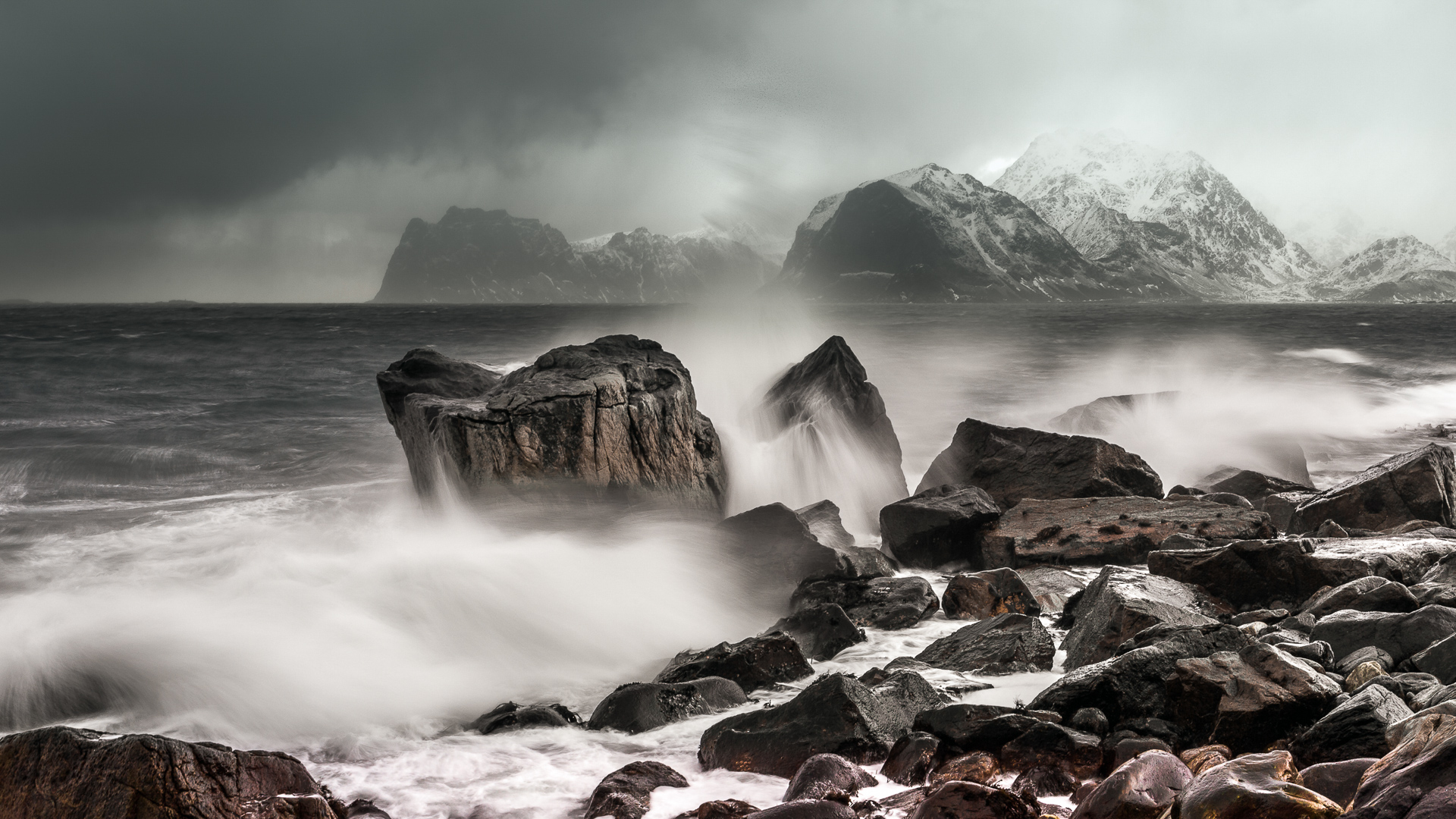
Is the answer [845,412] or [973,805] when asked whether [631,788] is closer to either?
[973,805]

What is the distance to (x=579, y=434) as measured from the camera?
35.0 ft

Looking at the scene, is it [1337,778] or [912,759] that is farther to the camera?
[912,759]

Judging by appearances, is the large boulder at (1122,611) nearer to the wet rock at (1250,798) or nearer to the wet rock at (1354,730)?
the wet rock at (1354,730)

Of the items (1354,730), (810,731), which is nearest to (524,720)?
(810,731)

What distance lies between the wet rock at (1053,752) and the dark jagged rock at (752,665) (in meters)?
2.48

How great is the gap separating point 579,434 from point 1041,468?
648 centimetres

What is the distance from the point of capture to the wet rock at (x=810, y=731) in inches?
193

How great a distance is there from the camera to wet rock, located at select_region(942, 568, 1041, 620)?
8.27 meters

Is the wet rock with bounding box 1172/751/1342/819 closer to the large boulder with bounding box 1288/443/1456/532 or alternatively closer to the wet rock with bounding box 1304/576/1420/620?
the wet rock with bounding box 1304/576/1420/620

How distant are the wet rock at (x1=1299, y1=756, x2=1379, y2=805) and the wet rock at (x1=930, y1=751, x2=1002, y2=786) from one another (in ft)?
4.43

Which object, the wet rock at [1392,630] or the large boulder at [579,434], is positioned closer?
the wet rock at [1392,630]

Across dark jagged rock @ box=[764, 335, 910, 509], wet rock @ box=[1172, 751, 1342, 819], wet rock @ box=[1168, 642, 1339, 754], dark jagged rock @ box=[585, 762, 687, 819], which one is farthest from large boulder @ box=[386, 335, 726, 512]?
wet rock @ box=[1172, 751, 1342, 819]

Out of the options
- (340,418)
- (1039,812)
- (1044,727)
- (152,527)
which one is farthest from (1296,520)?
(340,418)

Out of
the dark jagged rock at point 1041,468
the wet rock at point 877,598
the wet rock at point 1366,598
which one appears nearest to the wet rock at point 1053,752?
the wet rock at point 1366,598
